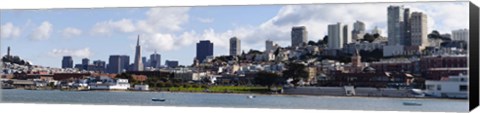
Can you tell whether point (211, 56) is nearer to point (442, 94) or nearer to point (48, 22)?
point (48, 22)

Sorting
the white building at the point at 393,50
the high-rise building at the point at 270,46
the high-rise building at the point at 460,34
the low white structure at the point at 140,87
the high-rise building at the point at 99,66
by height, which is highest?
the high-rise building at the point at 460,34

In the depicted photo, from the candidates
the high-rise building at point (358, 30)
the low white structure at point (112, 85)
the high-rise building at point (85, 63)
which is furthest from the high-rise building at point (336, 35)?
the high-rise building at point (85, 63)

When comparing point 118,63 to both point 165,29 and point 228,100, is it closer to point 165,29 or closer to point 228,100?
point 165,29

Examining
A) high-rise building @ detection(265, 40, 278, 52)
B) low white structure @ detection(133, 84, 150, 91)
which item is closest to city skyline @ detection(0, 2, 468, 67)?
high-rise building @ detection(265, 40, 278, 52)

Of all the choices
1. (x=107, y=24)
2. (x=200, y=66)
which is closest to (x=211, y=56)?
(x=200, y=66)

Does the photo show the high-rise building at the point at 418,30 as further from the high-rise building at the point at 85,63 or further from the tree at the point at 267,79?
the high-rise building at the point at 85,63

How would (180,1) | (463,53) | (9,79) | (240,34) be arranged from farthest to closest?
(9,79)
(240,34)
(180,1)
(463,53)

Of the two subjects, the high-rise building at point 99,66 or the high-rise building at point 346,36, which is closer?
the high-rise building at point 346,36
